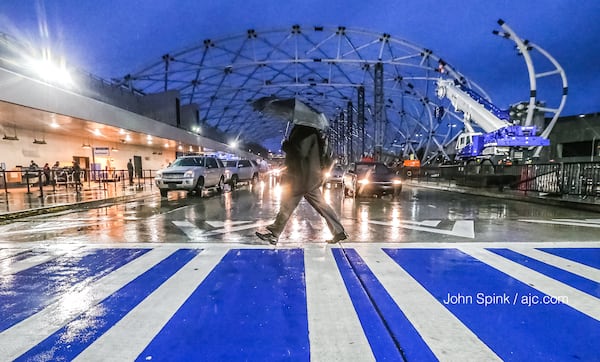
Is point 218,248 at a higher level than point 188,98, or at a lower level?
lower

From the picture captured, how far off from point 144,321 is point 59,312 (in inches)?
35.6

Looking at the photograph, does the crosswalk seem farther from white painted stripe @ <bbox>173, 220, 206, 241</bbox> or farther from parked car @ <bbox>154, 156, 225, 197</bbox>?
parked car @ <bbox>154, 156, 225, 197</bbox>

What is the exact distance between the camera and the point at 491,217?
8570 millimetres

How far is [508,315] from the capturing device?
281cm

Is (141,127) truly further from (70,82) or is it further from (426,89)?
(426,89)

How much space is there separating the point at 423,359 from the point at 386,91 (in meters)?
55.8

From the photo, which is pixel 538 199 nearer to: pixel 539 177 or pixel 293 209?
Result: pixel 539 177

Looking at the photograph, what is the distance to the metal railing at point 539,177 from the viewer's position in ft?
38.7

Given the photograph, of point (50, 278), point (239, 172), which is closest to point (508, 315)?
point (50, 278)

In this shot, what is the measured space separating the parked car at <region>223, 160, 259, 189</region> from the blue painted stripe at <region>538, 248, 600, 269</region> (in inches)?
650

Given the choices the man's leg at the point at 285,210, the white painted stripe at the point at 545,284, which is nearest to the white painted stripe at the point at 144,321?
the man's leg at the point at 285,210

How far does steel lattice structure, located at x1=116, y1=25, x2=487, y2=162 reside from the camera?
136ft

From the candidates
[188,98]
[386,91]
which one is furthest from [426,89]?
[188,98]

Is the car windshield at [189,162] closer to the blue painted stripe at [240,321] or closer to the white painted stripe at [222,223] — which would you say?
the white painted stripe at [222,223]
